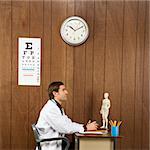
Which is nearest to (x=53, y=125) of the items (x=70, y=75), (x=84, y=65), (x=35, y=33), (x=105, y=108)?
(x=105, y=108)

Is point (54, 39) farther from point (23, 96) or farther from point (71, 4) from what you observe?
point (23, 96)

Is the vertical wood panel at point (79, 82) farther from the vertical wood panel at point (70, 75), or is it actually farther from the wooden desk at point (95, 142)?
the wooden desk at point (95, 142)

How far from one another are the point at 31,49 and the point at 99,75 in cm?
83

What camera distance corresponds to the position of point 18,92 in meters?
3.51

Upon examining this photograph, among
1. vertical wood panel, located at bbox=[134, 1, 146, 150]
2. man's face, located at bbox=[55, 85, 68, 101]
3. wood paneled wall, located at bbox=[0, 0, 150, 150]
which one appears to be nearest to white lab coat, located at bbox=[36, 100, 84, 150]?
man's face, located at bbox=[55, 85, 68, 101]

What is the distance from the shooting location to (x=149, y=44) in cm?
360

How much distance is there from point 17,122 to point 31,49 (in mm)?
847

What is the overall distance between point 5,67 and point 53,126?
37.4 inches

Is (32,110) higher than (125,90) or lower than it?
lower

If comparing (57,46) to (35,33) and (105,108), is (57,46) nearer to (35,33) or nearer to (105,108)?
(35,33)

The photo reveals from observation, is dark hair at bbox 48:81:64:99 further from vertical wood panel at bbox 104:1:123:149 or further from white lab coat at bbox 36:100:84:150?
vertical wood panel at bbox 104:1:123:149

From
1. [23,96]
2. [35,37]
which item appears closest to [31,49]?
[35,37]

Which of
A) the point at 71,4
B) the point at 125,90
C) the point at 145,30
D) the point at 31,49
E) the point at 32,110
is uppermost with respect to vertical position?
the point at 71,4

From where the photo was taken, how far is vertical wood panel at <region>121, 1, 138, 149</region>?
359 cm
